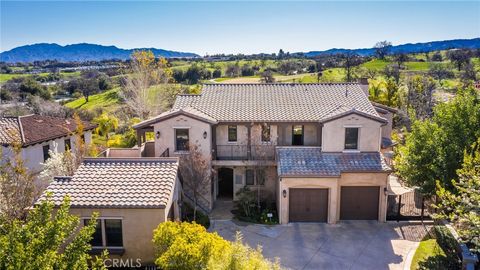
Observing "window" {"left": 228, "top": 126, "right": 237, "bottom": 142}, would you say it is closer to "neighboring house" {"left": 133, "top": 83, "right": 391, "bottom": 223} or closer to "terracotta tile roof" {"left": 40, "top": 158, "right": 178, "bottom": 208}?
"neighboring house" {"left": 133, "top": 83, "right": 391, "bottom": 223}

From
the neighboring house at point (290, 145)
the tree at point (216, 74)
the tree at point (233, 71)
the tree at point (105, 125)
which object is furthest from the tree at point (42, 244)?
the tree at point (233, 71)

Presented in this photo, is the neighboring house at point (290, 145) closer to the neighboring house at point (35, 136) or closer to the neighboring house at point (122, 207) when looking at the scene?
the neighboring house at point (122, 207)

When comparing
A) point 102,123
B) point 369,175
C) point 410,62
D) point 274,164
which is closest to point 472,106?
point 369,175

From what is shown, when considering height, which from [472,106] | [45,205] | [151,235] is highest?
[472,106]

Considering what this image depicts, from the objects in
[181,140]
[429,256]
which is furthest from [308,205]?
[181,140]

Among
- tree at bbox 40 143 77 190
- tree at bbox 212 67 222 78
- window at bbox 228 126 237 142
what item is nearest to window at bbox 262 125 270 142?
window at bbox 228 126 237 142

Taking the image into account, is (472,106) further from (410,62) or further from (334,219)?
(410,62)
